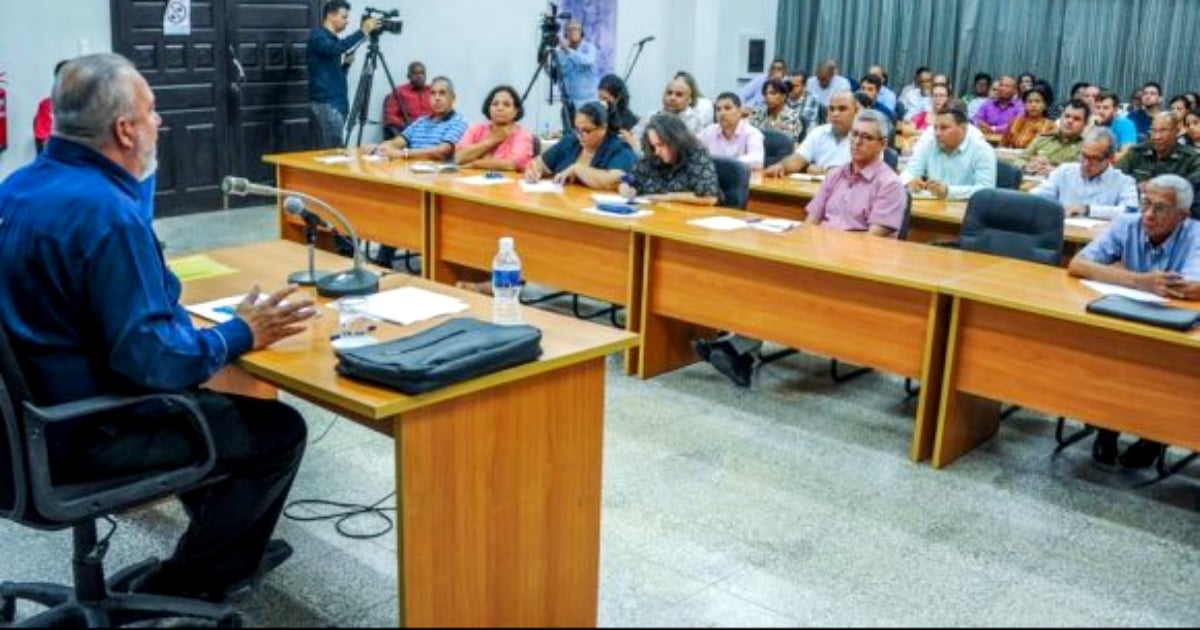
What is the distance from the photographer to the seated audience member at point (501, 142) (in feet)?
19.7

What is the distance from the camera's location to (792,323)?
4.20m

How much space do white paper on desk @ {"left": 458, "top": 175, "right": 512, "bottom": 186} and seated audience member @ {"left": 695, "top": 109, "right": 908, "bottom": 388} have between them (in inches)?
54.3

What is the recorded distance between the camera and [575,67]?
1041cm

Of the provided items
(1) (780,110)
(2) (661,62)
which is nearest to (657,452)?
(1) (780,110)

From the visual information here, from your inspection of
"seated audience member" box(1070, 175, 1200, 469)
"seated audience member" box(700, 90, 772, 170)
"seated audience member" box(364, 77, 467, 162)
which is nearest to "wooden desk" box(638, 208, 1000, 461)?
"seated audience member" box(1070, 175, 1200, 469)

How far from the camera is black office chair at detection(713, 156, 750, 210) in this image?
5215mm

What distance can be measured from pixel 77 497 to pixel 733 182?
3528mm

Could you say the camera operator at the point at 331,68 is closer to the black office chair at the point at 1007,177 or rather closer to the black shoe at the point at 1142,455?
the black office chair at the point at 1007,177

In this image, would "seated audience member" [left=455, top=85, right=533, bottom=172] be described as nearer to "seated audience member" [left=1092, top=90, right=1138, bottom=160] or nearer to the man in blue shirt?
the man in blue shirt

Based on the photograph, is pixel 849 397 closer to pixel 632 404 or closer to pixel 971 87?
pixel 632 404

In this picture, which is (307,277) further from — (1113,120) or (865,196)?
(1113,120)

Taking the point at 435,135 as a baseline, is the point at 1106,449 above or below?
below

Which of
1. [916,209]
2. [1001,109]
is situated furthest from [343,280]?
[1001,109]

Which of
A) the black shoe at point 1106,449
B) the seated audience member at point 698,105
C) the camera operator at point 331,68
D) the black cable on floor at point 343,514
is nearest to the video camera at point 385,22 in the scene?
the camera operator at point 331,68
